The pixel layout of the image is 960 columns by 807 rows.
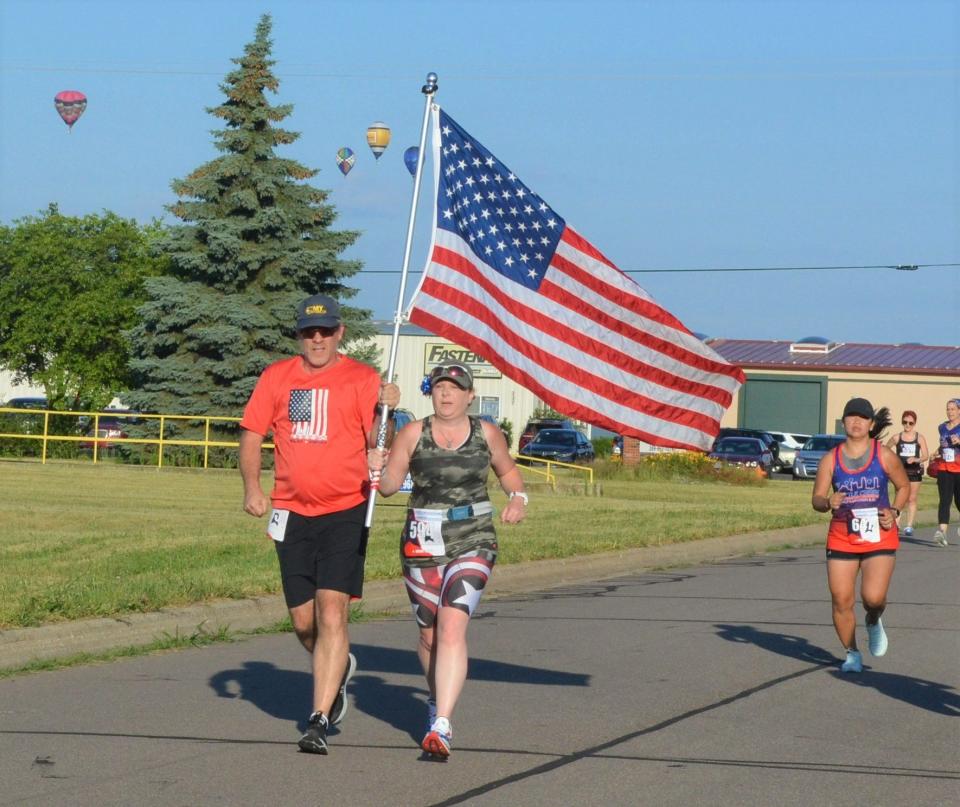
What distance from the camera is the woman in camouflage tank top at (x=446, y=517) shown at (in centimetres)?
714

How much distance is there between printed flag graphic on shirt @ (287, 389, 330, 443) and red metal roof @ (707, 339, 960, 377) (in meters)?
67.4

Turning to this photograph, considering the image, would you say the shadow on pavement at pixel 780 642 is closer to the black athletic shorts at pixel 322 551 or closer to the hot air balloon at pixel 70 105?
the black athletic shorts at pixel 322 551

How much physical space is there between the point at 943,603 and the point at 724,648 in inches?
151

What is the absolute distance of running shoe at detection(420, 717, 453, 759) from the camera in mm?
6895

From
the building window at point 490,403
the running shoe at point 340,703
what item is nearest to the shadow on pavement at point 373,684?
the running shoe at point 340,703

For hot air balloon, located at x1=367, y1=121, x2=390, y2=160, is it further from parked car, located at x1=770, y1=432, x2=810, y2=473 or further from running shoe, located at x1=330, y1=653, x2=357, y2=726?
running shoe, located at x1=330, y1=653, x2=357, y2=726

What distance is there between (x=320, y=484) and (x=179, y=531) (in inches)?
438

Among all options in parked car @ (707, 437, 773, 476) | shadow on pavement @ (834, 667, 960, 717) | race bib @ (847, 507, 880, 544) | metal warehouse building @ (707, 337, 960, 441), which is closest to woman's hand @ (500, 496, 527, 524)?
shadow on pavement @ (834, 667, 960, 717)

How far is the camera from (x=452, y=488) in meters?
7.30

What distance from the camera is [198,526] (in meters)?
19.0

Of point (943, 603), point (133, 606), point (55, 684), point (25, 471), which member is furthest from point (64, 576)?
point (25, 471)

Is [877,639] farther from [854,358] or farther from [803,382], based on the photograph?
[854,358]

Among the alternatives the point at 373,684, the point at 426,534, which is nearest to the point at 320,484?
the point at 426,534

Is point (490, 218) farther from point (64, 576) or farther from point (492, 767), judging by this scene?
point (64, 576)
